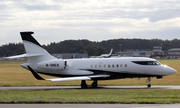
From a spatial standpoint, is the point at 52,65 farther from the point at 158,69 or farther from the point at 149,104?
the point at 149,104

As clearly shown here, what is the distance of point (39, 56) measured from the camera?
29938 mm

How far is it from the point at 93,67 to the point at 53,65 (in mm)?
4250

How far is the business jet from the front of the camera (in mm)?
28281

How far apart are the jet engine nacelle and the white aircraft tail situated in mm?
520

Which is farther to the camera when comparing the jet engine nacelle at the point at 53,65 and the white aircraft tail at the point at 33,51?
the jet engine nacelle at the point at 53,65

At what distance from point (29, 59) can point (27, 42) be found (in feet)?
6.12

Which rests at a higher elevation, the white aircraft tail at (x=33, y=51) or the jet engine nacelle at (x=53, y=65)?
the white aircraft tail at (x=33, y=51)

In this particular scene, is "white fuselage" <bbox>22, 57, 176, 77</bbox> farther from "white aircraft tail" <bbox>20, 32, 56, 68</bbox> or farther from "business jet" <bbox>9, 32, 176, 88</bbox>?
"white aircraft tail" <bbox>20, 32, 56, 68</bbox>

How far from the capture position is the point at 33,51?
97.3 ft

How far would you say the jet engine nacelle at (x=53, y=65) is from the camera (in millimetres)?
29703

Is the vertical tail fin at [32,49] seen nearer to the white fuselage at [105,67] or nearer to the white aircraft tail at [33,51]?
the white aircraft tail at [33,51]

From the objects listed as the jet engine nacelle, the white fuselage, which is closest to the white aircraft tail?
the jet engine nacelle

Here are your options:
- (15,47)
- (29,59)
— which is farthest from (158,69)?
(15,47)

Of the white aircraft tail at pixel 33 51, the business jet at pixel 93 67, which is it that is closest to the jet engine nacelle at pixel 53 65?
the business jet at pixel 93 67
